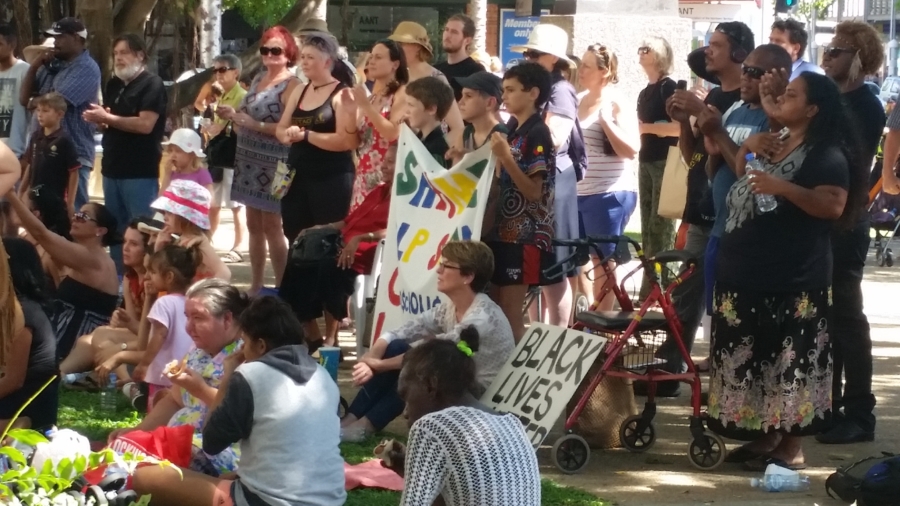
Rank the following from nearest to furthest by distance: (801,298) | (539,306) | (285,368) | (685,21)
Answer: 1. (285,368)
2. (801,298)
3. (539,306)
4. (685,21)

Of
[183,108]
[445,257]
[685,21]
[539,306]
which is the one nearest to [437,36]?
[183,108]

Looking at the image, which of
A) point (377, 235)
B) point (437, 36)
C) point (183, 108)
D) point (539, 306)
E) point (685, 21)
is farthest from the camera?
point (437, 36)

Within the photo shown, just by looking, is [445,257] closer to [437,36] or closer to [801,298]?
[801,298]

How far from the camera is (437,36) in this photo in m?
36.9

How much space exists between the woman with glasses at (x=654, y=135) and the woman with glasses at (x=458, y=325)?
318cm

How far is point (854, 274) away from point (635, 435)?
4.63ft

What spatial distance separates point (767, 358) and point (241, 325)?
2.51m

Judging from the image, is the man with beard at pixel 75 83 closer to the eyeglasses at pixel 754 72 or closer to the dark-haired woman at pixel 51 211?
the dark-haired woman at pixel 51 211

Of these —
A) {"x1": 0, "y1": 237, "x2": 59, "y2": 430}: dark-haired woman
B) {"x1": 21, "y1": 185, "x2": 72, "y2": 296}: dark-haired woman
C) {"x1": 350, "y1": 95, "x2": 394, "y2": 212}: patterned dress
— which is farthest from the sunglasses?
{"x1": 0, "y1": 237, "x2": 59, "y2": 430}: dark-haired woman

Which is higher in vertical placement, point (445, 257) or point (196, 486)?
point (445, 257)

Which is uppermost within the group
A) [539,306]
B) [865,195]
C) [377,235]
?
[865,195]

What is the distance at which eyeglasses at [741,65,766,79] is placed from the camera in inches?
270

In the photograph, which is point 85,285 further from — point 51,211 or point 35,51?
point 35,51

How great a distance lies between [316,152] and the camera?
9039 millimetres
